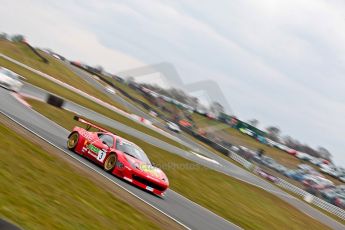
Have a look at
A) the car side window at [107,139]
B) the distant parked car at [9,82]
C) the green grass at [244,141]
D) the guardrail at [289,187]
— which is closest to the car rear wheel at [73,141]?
the car side window at [107,139]

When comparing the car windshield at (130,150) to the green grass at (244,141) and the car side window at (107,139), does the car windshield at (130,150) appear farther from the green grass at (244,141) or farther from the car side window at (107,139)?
A: the green grass at (244,141)

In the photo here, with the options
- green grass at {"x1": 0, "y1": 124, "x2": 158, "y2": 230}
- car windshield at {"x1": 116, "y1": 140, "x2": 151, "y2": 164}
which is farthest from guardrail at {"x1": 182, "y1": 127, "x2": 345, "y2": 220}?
green grass at {"x1": 0, "y1": 124, "x2": 158, "y2": 230}

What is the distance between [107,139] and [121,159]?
132 centimetres

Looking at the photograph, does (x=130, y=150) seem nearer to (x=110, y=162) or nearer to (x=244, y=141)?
(x=110, y=162)

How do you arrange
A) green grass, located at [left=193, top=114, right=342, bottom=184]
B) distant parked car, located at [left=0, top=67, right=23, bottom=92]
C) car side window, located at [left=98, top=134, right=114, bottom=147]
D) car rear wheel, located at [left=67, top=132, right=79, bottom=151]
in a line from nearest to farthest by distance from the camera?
car side window, located at [left=98, top=134, right=114, bottom=147] → car rear wheel, located at [left=67, top=132, right=79, bottom=151] → distant parked car, located at [left=0, top=67, right=23, bottom=92] → green grass, located at [left=193, top=114, right=342, bottom=184]

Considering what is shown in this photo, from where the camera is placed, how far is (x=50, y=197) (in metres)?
8.12

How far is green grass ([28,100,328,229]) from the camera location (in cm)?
1770

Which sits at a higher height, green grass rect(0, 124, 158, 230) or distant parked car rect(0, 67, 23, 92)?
distant parked car rect(0, 67, 23, 92)

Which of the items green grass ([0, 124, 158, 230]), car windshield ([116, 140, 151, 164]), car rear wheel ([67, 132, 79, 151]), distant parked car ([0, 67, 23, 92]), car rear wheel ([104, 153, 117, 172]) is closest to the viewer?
green grass ([0, 124, 158, 230])

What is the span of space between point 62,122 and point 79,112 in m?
6.91

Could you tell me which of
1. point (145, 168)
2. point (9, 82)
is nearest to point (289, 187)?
point (9, 82)

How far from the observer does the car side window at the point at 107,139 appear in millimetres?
14834

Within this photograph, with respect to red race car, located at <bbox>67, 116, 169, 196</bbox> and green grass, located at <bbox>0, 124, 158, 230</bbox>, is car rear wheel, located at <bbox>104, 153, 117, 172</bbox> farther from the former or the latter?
green grass, located at <bbox>0, 124, 158, 230</bbox>

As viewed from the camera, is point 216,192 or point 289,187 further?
point 289,187
